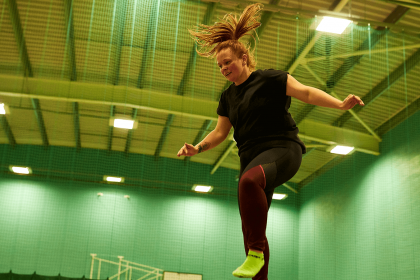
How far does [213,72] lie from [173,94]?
72 cm

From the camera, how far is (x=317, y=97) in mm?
1396

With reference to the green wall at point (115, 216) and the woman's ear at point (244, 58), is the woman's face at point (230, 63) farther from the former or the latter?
the green wall at point (115, 216)

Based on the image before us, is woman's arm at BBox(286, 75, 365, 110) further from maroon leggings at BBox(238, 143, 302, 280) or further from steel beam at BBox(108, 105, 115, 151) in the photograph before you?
steel beam at BBox(108, 105, 115, 151)

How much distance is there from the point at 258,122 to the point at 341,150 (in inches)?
243

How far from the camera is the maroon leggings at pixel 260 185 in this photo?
129 cm

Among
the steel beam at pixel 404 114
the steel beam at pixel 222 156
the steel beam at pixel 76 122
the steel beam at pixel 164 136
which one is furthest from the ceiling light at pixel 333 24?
the steel beam at pixel 76 122

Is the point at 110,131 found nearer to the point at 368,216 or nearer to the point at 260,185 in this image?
the point at 368,216

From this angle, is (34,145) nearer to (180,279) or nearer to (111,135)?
(111,135)

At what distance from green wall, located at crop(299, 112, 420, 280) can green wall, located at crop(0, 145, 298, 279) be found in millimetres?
653

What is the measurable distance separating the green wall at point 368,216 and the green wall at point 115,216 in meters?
0.65

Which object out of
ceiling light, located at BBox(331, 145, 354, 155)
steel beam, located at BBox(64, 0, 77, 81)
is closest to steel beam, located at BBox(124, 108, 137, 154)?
steel beam, located at BBox(64, 0, 77, 81)

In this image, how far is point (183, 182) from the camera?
6754mm

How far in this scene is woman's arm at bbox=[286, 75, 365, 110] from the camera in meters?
1.33

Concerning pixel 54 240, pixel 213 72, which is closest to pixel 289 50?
pixel 213 72
